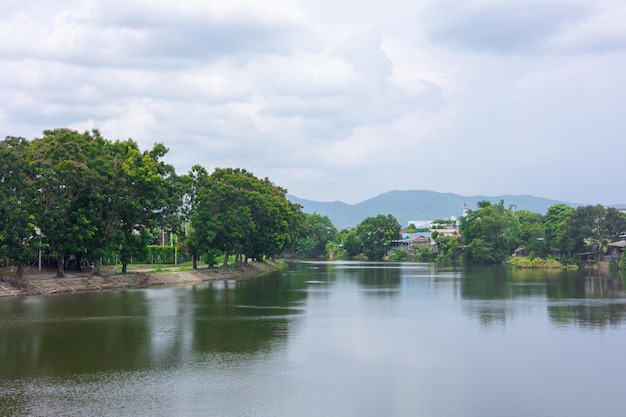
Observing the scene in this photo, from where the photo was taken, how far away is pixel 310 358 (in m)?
20.3

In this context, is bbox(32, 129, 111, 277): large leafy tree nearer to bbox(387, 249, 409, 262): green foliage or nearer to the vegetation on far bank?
the vegetation on far bank

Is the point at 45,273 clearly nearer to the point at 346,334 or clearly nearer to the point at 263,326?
the point at 263,326

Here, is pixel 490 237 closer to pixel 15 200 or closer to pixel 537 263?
pixel 537 263

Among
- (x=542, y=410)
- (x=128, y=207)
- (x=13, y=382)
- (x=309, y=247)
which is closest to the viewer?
(x=542, y=410)

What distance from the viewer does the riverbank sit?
132 feet

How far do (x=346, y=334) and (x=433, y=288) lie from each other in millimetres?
25510

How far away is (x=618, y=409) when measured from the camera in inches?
591

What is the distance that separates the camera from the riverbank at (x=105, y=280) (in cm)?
4038

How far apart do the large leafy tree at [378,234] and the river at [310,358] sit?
301 ft

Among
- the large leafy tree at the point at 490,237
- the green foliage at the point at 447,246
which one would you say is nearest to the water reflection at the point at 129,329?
the large leafy tree at the point at 490,237

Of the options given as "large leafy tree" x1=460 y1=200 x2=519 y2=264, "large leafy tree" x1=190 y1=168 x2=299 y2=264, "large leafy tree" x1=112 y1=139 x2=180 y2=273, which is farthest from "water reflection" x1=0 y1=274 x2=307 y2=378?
"large leafy tree" x1=460 y1=200 x2=519 y2=264

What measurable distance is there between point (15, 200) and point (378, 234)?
9838 cm

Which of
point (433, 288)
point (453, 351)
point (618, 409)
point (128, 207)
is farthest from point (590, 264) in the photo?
point (618, 409)

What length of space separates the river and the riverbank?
151 inches
